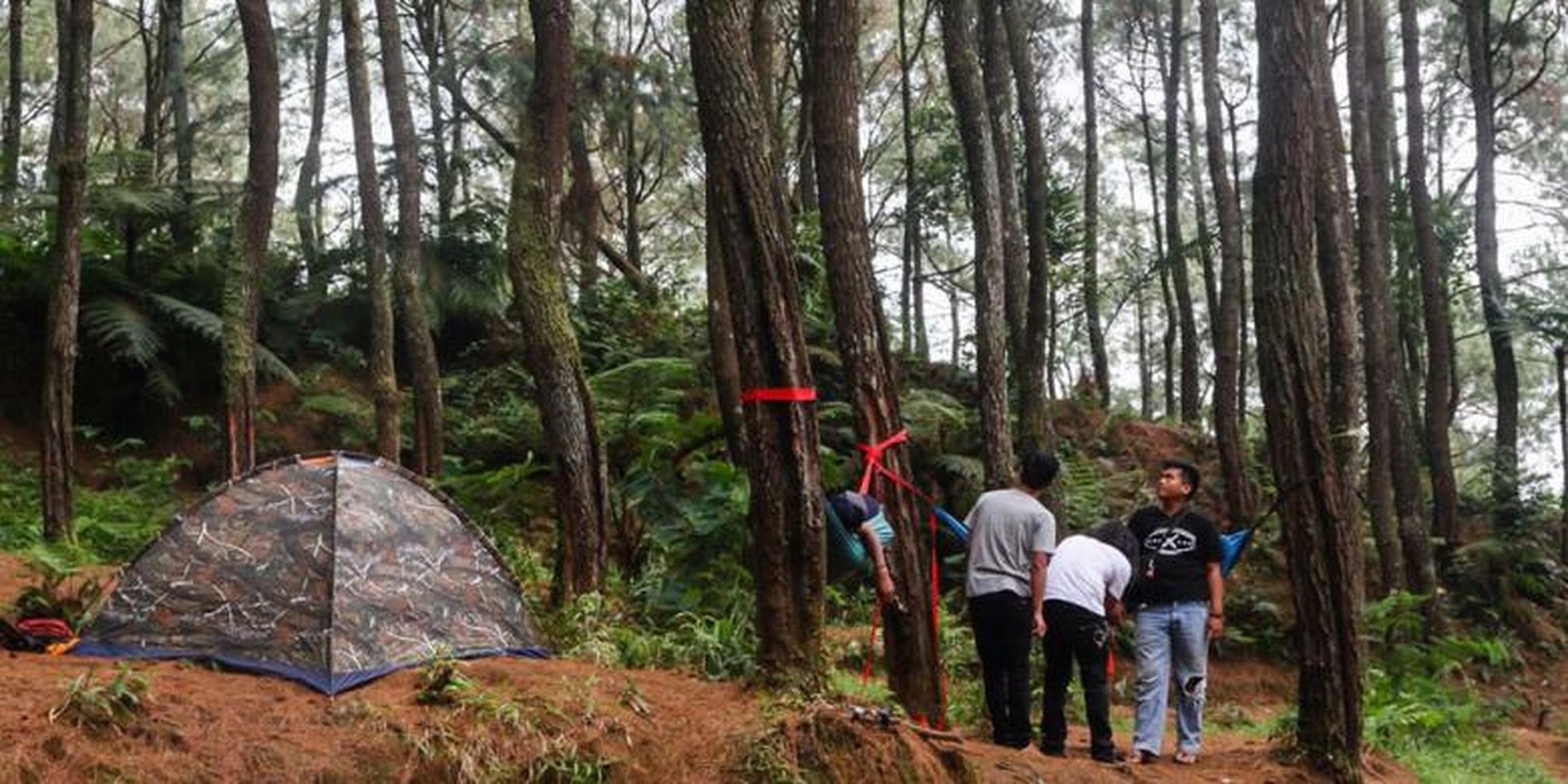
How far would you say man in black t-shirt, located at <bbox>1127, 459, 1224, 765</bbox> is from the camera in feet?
26.6

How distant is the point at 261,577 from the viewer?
24.1ft

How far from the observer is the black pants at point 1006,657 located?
7613 mm

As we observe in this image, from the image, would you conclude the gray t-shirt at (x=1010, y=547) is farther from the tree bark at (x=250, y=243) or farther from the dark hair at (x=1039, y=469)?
the tree bark at (x=250, y=243)

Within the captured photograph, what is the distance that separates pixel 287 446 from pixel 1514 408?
18933 millimetres

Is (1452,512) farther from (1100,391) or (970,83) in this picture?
(970,83)

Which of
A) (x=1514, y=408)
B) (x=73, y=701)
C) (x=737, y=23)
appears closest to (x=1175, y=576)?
(x=737, y=23)

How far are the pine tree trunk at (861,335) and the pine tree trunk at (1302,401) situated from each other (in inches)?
94.7

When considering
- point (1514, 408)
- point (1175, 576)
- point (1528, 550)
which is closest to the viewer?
point (1175, 576)

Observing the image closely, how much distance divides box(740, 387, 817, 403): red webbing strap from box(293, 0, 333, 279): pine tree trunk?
15174 millimetres

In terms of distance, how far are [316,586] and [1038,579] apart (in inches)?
157

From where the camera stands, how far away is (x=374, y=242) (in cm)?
1477

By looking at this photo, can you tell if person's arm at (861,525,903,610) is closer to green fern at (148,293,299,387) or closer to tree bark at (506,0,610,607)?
tree bark at (506,0,610,607)

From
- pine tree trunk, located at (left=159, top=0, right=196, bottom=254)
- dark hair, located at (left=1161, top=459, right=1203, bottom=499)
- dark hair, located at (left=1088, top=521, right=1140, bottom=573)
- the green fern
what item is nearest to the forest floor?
dark hair, located at (left=1088, top=521, right=1140, bottom=573)

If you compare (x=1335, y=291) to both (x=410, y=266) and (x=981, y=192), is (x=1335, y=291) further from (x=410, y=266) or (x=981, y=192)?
(x=410, y=266)
